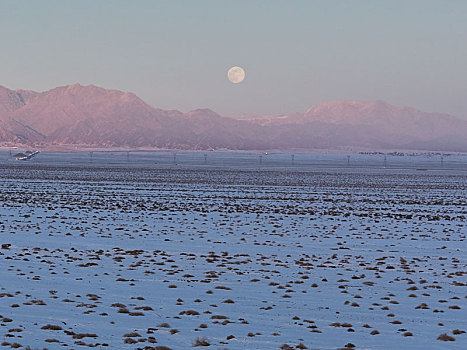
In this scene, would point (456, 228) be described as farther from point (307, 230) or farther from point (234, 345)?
point (234, 345)

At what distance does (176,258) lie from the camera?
750 inches

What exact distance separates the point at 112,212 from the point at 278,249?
13.3 metres

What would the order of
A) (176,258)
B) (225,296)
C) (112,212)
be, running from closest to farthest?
(225,296) < (176,258) < (112,212)

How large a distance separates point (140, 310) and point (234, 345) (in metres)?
2.81

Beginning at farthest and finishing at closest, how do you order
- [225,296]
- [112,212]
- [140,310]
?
1. [112,212]
2. [225,296]
3. [140,310]

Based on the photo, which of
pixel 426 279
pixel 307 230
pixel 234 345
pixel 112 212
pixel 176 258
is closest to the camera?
pixel 234 345

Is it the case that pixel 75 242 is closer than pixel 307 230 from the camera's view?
Yes

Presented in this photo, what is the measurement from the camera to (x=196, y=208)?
35.8 metres

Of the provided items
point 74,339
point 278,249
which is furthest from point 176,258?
point 74,339

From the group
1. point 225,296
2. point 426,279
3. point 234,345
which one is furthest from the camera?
point 426,279

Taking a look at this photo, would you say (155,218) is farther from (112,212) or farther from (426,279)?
(426,279)

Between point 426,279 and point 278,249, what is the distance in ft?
19.4

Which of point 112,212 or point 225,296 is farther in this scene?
point 112,212

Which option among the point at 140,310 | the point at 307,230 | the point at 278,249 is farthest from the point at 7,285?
the point at 307,230
